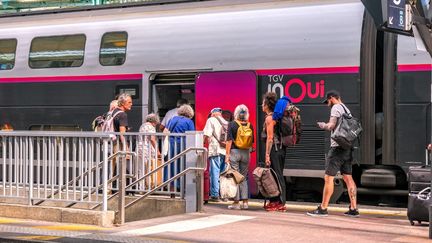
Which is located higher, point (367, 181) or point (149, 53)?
point (149, 53)

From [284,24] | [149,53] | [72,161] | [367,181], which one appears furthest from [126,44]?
[367,181]

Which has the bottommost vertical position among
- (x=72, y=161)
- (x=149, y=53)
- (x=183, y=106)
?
(x=72, y=161)

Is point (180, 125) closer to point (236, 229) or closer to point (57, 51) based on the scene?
point (236, 229)

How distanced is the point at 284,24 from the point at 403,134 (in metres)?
2.74

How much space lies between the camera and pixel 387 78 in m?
11.1

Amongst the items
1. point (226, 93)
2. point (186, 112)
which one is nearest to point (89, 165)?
point (186, 112)

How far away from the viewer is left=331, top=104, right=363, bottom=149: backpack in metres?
10.3

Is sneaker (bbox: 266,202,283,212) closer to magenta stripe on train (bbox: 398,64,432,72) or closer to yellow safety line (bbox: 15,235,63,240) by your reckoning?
magenta stripe on train (bbox: 398,64,432,72)

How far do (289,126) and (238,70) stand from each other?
5.86ft

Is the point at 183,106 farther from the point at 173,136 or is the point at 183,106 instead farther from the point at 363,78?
the point at 363,78

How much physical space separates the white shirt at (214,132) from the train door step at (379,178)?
2428 millimetres

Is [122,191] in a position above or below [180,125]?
below

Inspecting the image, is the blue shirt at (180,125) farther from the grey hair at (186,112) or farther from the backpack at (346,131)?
the backpack at (346,131)

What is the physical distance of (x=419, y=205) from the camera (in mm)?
9141
